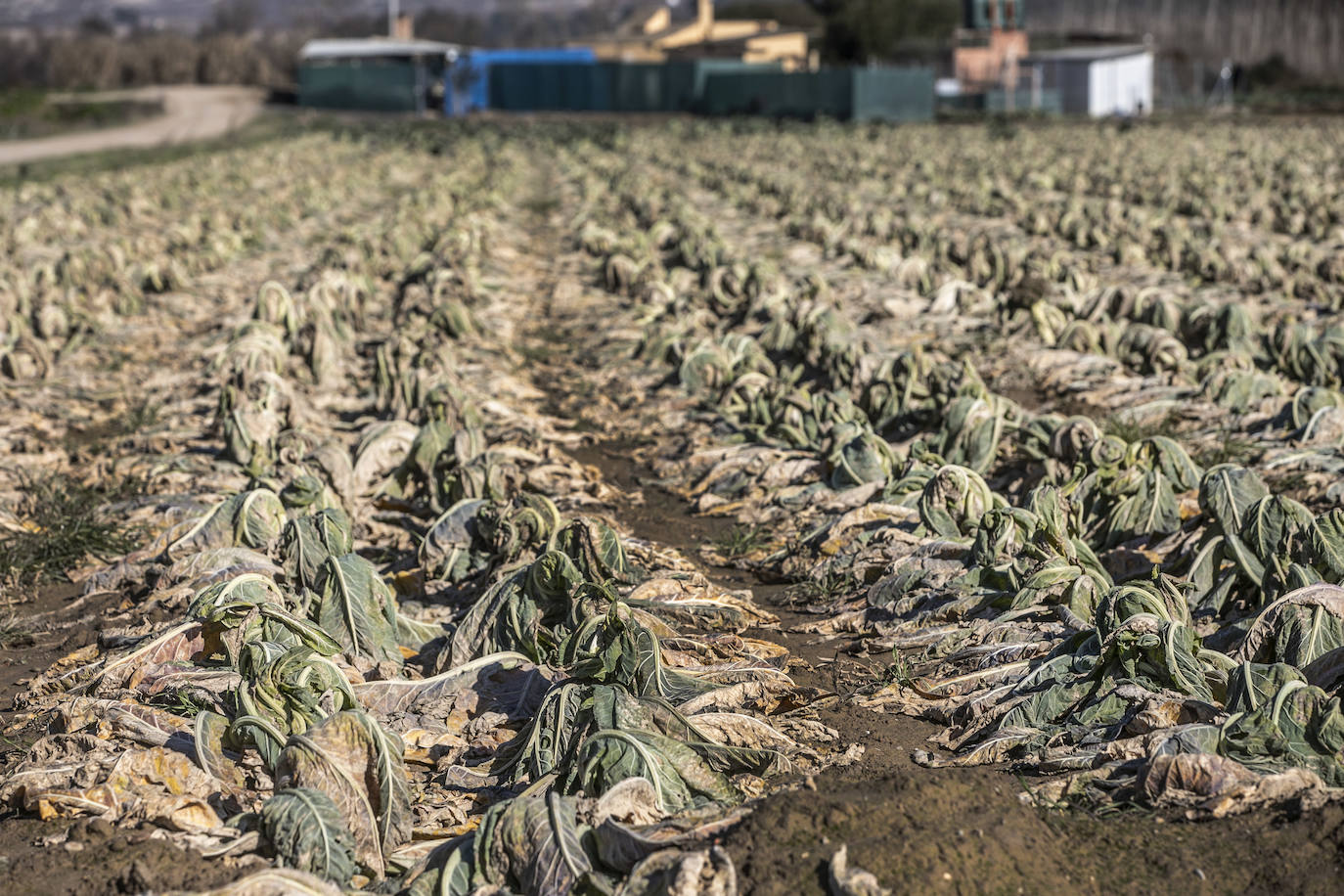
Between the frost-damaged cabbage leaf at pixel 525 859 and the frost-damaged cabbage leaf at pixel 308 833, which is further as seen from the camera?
the frost-damaged cabbage leaf at pixel 308 833

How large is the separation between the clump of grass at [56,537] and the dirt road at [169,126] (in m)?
27.6

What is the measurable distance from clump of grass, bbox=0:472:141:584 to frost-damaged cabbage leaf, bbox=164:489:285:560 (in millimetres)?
637

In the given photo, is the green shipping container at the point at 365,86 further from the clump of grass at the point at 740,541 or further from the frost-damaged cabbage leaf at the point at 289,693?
the frost-damaged cabbage leaf at the point at 289,693

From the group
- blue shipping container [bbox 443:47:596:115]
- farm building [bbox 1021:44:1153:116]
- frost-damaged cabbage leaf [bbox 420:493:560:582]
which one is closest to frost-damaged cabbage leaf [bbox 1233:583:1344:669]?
frost-damaged cabbage leaf [bbox 420:493:560:582]

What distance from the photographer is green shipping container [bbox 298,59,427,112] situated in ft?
174

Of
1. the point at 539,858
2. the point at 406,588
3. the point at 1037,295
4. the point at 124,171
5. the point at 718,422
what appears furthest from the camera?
the point at 124,171

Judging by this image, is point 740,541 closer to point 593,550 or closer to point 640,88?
point 593,550

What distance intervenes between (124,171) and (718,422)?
21758 millimetres

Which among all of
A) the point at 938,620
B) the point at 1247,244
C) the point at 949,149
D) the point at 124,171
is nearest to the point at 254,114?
the point at 124,171

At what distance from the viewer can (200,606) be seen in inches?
188

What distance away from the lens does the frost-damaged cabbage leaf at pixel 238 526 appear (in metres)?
5.91

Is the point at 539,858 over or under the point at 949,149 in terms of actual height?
under

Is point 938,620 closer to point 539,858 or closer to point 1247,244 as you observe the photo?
point 539,858

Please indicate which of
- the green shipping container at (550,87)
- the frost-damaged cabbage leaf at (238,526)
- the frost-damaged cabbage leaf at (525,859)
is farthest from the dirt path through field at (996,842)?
the green shipping container at (550,87)
